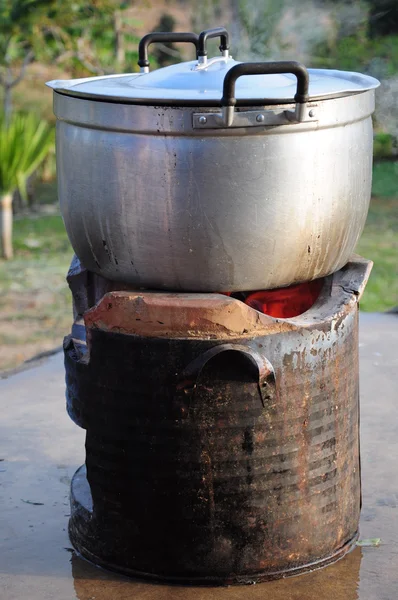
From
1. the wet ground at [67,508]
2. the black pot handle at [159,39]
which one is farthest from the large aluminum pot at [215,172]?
the wet ground at [67,508]

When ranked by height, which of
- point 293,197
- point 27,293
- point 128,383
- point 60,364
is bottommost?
point 27,293

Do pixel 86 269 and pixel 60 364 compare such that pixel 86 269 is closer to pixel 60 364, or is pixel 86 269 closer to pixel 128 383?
pixel 128 383

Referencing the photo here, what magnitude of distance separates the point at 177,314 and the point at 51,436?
1592 millimetres

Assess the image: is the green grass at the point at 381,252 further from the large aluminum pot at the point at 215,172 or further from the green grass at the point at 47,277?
the large aluminum pot at the point at 215,172

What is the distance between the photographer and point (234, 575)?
2.80 m

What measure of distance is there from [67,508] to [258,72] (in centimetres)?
177

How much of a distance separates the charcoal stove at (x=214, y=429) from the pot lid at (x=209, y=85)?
55cm

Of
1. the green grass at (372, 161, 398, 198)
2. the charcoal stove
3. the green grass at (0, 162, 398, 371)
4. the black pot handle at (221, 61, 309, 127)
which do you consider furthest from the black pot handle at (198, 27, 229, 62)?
the green grass at (372, 161, 398, 198)

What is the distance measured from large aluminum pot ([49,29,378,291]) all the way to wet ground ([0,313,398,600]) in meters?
0.93

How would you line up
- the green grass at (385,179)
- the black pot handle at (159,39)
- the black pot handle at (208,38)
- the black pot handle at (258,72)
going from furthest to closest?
the green grass at (385,179), the black pot handle at (159,39), the black pot handle at (208,38), the black pot handle at (258,72)

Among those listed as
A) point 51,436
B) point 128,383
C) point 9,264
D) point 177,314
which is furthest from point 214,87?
point 9,264

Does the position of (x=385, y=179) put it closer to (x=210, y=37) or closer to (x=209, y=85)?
(x=210, y=37)

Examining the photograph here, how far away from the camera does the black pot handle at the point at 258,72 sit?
7.75 feet

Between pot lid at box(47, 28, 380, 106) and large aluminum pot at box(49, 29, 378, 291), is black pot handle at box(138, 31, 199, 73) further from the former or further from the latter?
large aluminum pot at box(49, 29, 378, 291)
